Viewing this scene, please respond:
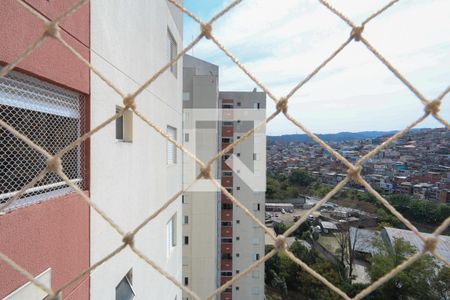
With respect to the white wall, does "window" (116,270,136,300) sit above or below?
below

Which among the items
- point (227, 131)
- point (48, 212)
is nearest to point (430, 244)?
point (48, 212)

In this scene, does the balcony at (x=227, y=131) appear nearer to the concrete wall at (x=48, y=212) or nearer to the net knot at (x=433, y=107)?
the concrete wall at (x=48, y=212)

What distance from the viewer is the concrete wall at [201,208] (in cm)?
1025

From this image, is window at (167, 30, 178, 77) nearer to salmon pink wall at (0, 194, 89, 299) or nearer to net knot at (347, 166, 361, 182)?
salmon pink wall at (0, 194, 89, 299)

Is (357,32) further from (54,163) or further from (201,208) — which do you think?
(201,208)

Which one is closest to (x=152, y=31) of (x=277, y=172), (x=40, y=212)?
(x=40, y=212)

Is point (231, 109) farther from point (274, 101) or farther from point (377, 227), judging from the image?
point (377, 227)

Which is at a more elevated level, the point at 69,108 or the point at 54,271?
the point at 69,108

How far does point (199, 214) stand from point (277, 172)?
18744 millimetres

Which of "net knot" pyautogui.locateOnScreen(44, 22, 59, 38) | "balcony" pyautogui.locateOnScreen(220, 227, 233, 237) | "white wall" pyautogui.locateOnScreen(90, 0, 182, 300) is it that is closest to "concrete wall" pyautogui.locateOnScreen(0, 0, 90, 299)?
"white wall" pyautogui.locateOnScreen(90, 0, 182, 300)

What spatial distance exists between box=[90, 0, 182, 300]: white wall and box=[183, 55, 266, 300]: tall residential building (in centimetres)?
679

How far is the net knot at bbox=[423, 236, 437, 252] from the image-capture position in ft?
2.25

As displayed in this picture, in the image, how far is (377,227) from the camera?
17344 mm

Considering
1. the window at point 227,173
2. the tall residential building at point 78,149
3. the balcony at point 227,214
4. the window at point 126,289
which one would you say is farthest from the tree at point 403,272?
the tall residential building at point 78,149
